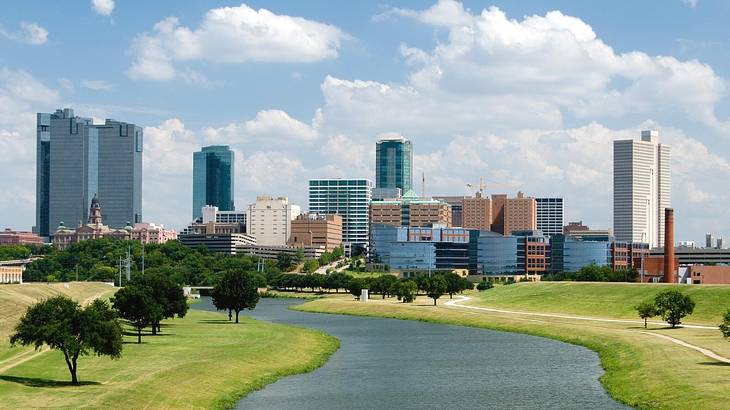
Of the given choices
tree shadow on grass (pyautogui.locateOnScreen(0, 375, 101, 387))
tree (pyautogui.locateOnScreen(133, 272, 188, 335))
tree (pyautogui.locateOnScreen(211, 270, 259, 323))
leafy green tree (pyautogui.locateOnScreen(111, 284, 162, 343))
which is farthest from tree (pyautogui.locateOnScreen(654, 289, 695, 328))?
tree shadow on grass (pyautogui.locateOnScreen(0, 375, 101, 387))

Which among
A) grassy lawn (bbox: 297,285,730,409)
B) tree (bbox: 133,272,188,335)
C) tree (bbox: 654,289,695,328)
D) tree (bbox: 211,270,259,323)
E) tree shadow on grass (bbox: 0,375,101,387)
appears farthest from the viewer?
tree (bbox: 211,270,259,323)

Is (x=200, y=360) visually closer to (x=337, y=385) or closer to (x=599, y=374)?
(x=337, y=385)

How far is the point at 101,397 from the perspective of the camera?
7525cm

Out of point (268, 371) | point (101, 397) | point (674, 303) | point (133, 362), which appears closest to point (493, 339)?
point (674, 303)

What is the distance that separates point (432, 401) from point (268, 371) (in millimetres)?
25549

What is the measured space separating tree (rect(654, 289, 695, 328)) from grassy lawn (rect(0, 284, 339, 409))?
46.4 meters

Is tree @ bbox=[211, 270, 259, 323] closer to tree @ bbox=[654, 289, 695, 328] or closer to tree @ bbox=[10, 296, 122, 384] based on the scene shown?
tree @ bbox=[654, 289, 695, 328]

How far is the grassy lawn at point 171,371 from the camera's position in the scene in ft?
252

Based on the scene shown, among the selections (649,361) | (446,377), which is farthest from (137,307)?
(649,361)

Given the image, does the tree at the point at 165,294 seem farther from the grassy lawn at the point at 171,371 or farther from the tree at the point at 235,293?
the tree at the point at 235,293

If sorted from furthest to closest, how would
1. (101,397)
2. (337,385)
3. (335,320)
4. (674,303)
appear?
(335,320) → (674,303) → (337,385) → (101,397)

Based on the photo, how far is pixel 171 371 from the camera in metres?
92.9

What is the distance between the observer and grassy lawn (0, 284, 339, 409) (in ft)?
252

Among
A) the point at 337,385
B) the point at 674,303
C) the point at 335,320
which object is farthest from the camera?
the point at 335,320
